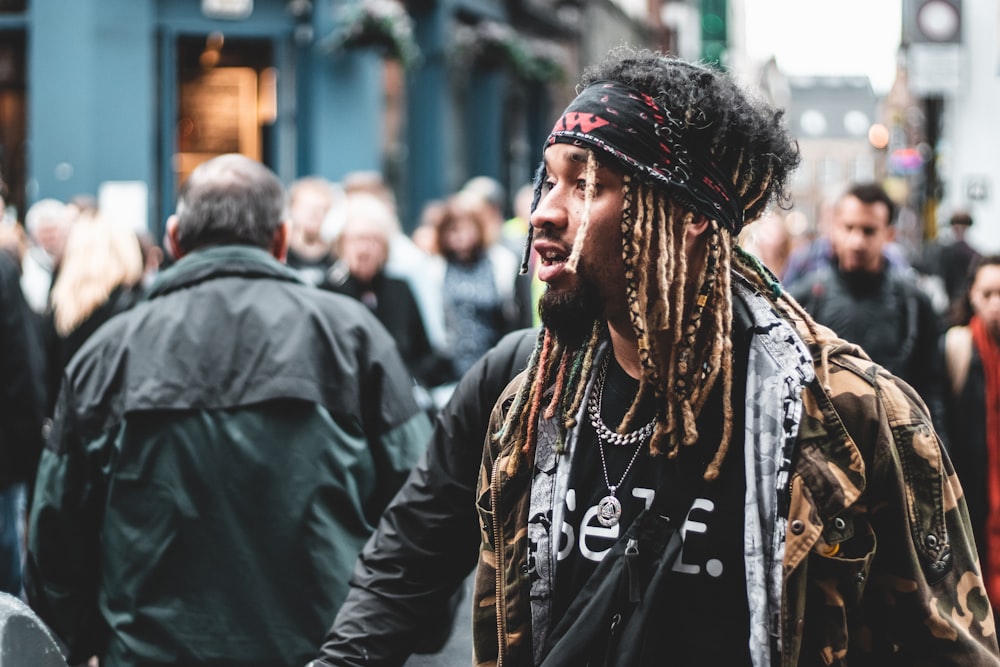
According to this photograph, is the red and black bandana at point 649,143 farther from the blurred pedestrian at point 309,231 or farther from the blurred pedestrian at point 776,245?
the blurred pedestrian at point 776,245

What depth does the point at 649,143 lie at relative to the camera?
2174mm

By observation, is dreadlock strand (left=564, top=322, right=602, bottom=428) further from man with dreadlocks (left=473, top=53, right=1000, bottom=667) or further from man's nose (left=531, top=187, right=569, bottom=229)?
man's nose (left=531, top=187, right=569, bottom=229)

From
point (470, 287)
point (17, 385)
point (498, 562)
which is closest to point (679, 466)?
point (498, 562)

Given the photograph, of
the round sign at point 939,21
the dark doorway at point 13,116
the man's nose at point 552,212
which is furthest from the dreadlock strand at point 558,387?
the round sign at point 939,21

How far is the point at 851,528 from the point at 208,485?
193 centimetres

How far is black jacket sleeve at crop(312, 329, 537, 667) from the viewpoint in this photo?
7.79 ft

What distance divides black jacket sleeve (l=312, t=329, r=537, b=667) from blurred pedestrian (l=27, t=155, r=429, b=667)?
39.4 inches

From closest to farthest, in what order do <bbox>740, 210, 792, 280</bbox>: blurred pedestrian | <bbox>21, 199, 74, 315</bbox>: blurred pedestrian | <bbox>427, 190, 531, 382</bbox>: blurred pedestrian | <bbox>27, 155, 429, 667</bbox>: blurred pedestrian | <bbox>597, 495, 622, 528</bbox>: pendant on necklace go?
<bbox>597, 495, 622, 528</bbox>: pendant on necklace
<bbox>27, 155, 429, 667</bbox>: blurred pedestrian
<bbox>427, 190, 531, 382</bbox>: blurred pedestrian
<bbox>21, 199, 74, 315</bbox>: blurred pedestrian
<bbox>740, 210, 792, 280</bbox>: blurred pedestrian

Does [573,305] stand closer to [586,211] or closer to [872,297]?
[586,211]

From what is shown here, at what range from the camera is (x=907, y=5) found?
19.8 m

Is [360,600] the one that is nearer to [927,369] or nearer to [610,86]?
[610,86]

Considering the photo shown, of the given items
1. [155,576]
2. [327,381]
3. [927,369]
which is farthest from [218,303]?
[927,369]

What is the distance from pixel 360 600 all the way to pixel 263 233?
1.62m

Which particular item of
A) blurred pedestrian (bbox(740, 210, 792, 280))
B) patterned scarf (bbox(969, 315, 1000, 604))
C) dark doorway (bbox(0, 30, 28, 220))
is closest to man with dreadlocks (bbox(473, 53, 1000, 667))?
patterned scarf (bbox(969, 315, 1000, 604))
